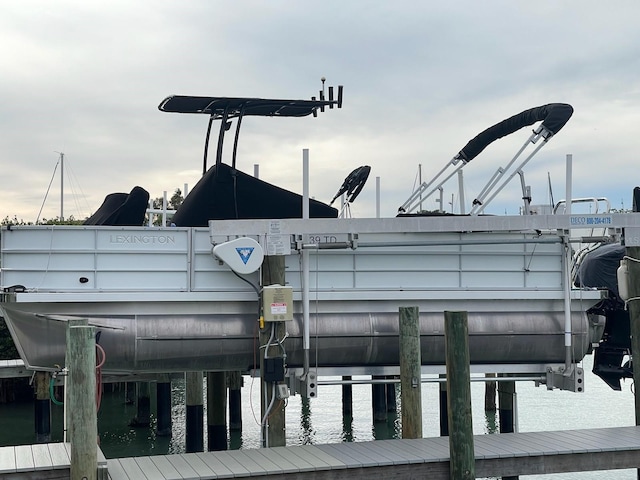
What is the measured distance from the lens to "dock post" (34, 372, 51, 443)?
19.7 metres

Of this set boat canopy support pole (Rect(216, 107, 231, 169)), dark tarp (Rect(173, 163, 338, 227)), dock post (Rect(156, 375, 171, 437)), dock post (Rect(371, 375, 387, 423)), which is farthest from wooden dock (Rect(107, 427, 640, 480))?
dock post (Rect(371, 375, 387, 423))

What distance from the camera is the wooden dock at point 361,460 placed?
961 cm

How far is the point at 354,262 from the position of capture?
1263cm

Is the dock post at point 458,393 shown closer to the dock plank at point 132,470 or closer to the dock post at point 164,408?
the dock plank at point 132,470

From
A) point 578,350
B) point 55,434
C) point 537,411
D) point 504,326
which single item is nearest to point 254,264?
point 504,326

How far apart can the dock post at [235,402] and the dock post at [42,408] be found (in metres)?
4.58

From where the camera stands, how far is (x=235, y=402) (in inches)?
869

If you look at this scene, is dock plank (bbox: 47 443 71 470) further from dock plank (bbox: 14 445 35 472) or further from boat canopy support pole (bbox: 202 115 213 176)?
boat canopy support pole (bbox: 202 115 213 176)

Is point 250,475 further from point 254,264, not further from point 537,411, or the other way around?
point 537,411

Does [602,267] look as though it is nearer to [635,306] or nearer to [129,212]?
[635,306]

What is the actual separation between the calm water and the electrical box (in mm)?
7213

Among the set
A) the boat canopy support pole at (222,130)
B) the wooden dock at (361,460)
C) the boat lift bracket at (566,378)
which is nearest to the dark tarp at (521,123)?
the boat lift bracket at (566,378)

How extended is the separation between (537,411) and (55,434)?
47.7 ft

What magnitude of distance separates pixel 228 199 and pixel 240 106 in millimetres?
1644
